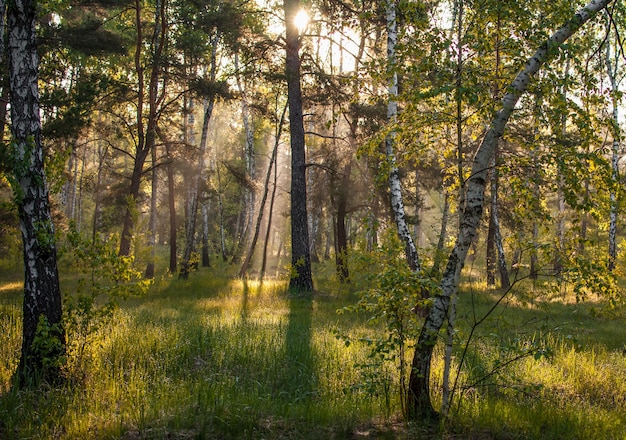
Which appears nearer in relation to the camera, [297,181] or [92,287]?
[92,287]

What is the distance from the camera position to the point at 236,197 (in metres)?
37.4

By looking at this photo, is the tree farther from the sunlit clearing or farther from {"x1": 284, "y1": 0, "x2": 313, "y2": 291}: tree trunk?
the sunlit clearing

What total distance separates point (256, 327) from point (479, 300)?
8690 mm

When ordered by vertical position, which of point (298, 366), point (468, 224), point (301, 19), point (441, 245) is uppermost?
point (301, 19)

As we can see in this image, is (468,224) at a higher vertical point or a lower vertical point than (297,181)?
lower

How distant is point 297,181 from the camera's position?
44.1 feet

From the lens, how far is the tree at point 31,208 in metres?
5.00

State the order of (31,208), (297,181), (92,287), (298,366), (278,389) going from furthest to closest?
(297,181)
(298,366)
(278,389)
(92,287)
(31,208)

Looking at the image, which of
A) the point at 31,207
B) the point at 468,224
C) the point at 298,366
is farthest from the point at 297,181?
the point at 468,224

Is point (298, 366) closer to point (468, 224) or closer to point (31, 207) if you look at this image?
point (468, 224)

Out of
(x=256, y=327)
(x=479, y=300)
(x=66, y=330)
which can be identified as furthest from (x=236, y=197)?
(x=66, y=330)

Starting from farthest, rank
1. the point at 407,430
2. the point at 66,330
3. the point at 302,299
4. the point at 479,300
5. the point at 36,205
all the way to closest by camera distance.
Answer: the point at 479,300 < the point at 302,299 < the point at 66,330 < the point at 36,205 < the point at 407,430

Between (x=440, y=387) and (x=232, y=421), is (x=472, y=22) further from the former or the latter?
(x=232, y=421)

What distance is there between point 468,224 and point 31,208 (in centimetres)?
447
